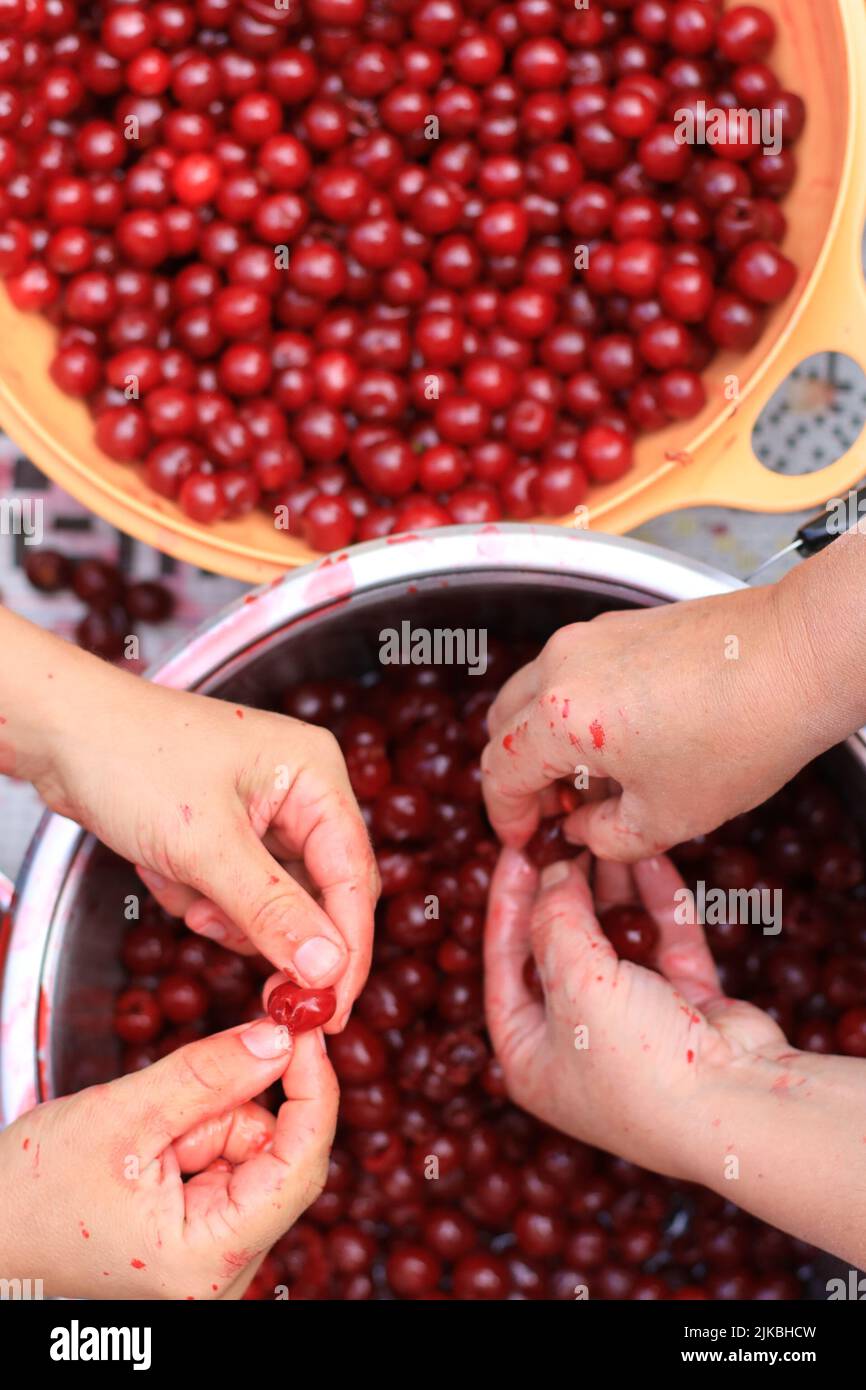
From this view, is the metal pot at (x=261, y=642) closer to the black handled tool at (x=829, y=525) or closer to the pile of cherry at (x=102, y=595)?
the black handled tool at (x=829, y=525)

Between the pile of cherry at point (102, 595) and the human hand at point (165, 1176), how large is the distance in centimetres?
72

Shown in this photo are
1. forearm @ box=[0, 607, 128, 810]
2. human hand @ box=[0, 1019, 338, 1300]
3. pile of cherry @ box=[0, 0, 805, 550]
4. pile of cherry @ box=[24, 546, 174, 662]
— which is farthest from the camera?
pile of cherry @ box=[24, 546, 174, 662]

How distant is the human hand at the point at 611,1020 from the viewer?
1.02m

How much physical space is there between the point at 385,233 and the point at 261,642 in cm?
56

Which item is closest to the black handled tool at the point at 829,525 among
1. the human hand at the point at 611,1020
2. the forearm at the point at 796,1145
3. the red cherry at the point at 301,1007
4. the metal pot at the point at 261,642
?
the metal pot at the point at 261,642

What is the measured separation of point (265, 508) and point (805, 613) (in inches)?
27.0

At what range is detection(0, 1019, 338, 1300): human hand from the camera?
0.87 m

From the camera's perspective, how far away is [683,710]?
0.96 m

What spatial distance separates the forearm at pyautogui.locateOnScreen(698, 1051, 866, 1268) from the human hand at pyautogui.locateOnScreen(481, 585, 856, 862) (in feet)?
0.68

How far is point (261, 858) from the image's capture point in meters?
0.93

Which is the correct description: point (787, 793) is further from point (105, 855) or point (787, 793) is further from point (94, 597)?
point (94, 597)

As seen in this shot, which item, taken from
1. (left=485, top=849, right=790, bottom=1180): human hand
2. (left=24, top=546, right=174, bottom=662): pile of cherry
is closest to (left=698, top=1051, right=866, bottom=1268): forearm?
(left=485, top=849, right=790, bottom=1180): human hand

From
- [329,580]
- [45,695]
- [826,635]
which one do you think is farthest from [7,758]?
[826,635]

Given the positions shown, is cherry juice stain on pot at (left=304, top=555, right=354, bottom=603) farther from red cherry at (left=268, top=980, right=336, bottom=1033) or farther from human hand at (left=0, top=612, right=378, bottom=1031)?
red cherry at (left=268, top=980, right=336, bottom=1033)
